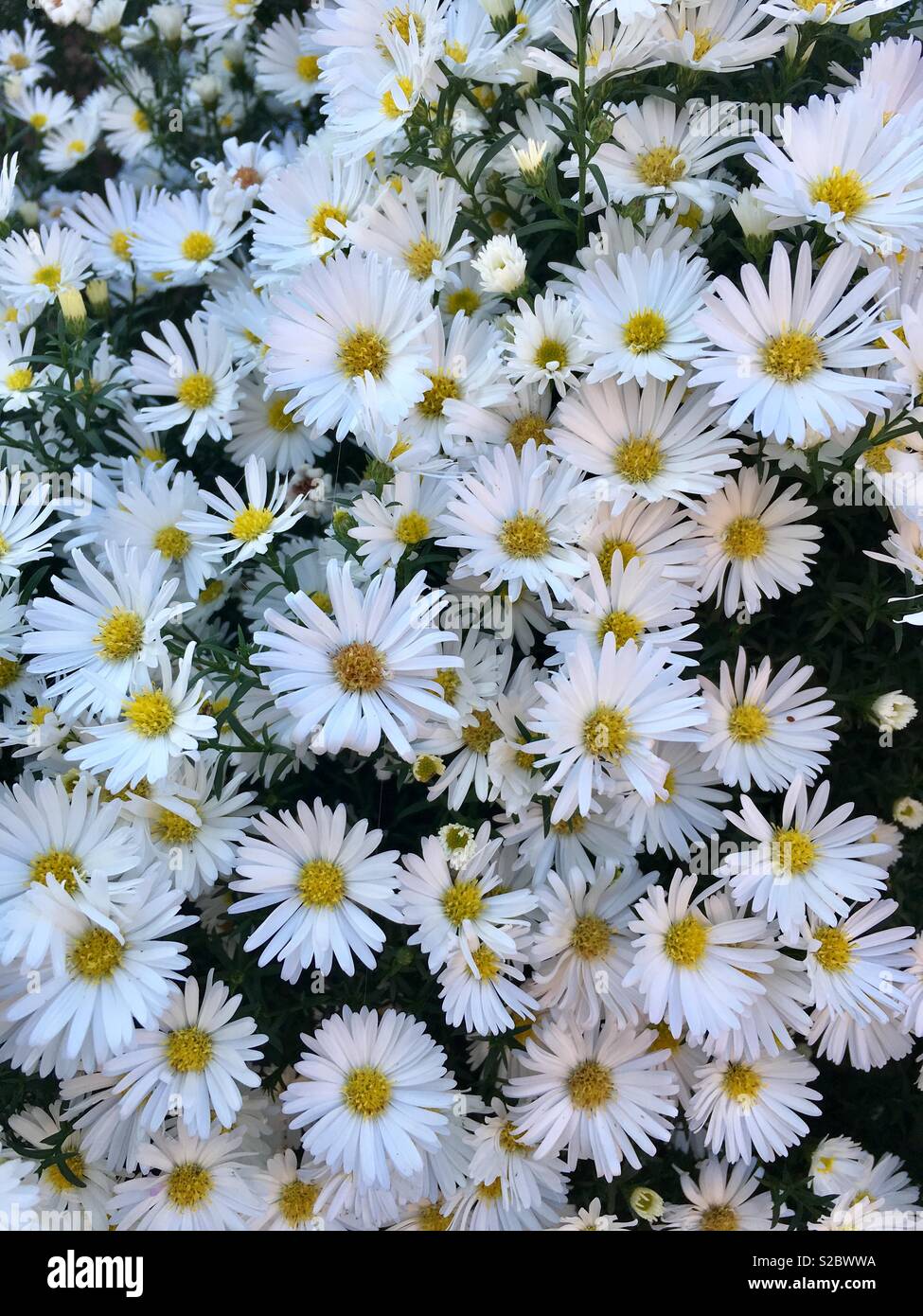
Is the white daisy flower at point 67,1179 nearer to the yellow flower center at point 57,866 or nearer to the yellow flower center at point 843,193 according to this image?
the yellow flower center at point 57,866

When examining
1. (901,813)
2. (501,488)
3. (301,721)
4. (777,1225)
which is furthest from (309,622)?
(777,1225)

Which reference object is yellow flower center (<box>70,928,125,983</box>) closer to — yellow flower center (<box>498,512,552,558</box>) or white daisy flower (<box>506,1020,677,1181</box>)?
white daisy flower (<box>506,1020,677,1181</box>)

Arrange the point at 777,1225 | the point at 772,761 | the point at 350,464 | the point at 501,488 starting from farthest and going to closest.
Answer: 1. the point at 350,464
2. the point at 777,1225
3. the point at 772,761
4. the point at 501,488

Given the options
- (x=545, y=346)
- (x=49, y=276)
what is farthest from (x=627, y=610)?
(x=49, y=276)

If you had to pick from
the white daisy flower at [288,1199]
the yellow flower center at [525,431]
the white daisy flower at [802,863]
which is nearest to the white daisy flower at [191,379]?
the yellow flower center at [525,431]

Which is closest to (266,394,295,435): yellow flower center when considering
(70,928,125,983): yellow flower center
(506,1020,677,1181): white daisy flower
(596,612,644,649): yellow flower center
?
(596,612,644,649): yellow flower center

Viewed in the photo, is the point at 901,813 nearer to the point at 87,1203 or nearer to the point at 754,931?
the point at 754,931
